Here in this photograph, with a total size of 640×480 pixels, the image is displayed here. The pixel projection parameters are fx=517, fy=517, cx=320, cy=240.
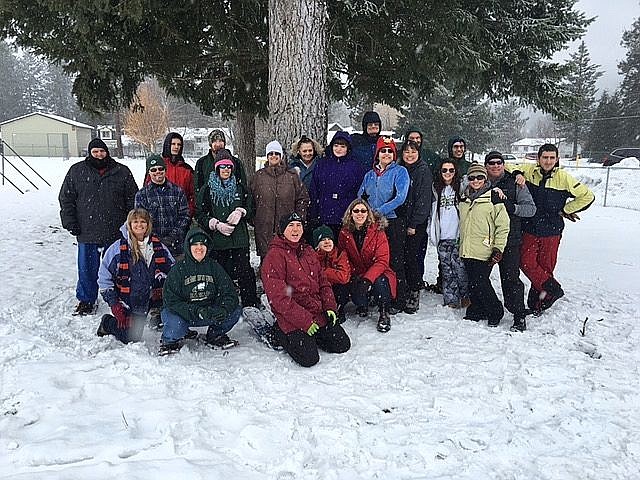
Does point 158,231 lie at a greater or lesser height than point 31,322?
greater

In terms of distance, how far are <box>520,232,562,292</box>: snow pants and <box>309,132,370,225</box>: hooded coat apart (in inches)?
77.3

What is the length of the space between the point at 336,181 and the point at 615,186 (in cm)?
1876

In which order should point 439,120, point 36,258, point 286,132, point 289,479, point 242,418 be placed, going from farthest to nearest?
point 439,120, point 36,258, point 286,132, point 242,418, point 289,479

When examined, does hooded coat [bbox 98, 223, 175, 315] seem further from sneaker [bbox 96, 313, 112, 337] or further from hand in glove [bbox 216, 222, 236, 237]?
hand in glove [bbox 216, 222, 236, 237]

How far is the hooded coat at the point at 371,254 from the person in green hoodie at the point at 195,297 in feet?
4.47

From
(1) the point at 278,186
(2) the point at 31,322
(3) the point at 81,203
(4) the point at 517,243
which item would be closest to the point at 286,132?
(1) the point at 278,186

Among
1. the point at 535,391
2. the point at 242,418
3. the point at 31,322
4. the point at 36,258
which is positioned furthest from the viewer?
the point at 36,258

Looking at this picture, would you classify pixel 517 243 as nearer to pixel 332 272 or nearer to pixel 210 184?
pixel 332 272

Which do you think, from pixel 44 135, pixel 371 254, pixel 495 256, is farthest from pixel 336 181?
pixel 44 135

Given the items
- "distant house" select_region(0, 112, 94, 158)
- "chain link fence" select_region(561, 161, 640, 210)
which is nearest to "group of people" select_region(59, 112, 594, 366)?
"chain link fence" select_region(561, 161, 640, 210)

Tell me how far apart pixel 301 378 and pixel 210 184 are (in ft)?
7.56

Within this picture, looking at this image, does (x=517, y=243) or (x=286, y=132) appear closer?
(x=517, y=243)

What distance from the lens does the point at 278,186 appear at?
5402 millimetres

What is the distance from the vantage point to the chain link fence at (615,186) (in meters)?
17.8
